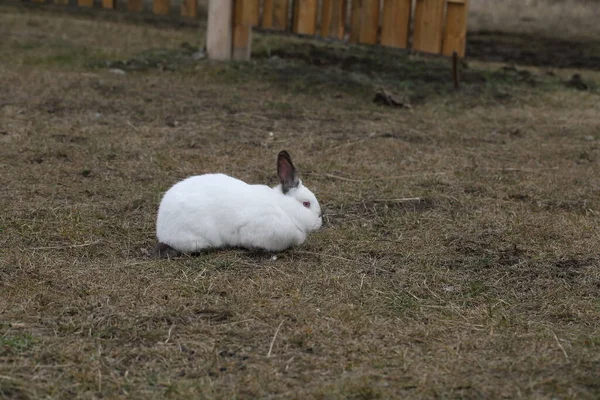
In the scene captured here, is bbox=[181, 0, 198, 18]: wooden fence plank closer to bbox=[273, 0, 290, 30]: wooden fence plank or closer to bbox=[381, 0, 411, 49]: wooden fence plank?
bbox=[273, 0, 290, 30]: wooden fence plank

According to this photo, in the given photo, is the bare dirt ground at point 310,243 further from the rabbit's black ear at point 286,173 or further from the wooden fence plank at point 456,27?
the wooden fence plank at point 456,27

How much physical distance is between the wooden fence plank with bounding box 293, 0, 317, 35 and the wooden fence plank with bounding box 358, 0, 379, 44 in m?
0.50

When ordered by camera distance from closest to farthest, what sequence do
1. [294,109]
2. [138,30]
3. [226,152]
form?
[226,152]
[294,109]
[138,30]

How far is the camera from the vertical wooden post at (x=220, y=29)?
955cm

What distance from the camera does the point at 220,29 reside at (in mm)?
9586

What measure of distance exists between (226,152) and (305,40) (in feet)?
18.0

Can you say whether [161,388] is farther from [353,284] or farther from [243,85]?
[243,85]

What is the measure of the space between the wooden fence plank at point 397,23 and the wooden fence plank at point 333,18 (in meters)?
0.49

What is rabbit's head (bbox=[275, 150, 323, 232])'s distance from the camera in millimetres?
4348

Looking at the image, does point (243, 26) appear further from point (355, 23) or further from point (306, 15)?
point (355, 23)

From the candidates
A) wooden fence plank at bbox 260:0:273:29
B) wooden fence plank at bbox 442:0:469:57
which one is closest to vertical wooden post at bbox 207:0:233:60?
wooden fence plank at bbox 260:0:273:29

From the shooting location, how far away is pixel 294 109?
7844mm

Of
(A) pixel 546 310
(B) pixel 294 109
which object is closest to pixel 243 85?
(B) pixel 294 109

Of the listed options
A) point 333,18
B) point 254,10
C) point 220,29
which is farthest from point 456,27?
point 220,29
